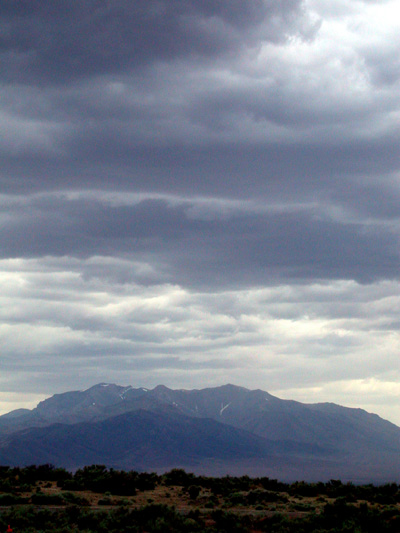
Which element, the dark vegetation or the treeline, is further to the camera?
the treeline

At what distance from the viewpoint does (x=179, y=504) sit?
5328 centimetres

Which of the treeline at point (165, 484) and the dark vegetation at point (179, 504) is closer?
the dark vegetation at point (179, 504)

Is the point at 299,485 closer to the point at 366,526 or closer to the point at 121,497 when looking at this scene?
the point at 121,497

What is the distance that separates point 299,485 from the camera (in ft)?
208

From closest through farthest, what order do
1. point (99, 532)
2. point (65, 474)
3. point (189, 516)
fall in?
point (99, 532) < point (189, 516) < point (65, 474)

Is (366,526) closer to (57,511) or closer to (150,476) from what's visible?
(57,511)

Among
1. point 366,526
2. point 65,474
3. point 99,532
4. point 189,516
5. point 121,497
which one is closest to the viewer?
point 99,532

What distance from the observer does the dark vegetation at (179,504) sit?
42.3m

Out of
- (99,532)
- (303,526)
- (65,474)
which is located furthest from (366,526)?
(65,474)

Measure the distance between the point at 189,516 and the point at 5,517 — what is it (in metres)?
10.8

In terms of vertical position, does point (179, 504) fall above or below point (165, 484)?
below

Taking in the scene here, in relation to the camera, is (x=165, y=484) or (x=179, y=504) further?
(x=165, y=484)

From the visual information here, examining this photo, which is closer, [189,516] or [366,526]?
[366,526]

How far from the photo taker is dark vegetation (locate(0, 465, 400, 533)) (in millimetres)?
42266
